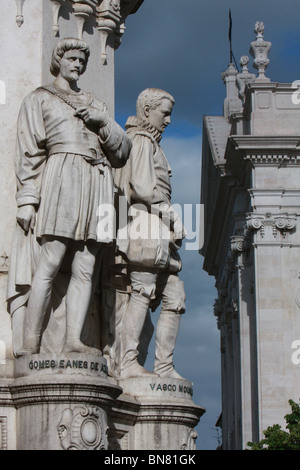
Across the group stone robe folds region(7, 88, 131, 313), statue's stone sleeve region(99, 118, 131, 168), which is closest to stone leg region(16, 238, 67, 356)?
stone robe folds region(7, 88, 131, 313)

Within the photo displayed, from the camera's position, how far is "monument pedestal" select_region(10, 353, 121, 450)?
12.0 m

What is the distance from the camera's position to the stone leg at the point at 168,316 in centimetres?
1417

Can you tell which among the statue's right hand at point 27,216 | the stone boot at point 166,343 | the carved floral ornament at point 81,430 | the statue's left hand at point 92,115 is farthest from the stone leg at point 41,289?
the stone boot at point 166,343

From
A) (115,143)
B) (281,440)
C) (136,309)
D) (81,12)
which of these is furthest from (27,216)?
(281,440)

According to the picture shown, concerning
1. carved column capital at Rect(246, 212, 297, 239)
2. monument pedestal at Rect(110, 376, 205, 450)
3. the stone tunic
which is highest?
carved column capital at Rect(246, 212, 297, 239)

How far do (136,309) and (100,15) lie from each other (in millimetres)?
3388

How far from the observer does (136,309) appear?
45.8 feet

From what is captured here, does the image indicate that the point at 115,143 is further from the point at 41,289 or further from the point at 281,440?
the point at 281,440

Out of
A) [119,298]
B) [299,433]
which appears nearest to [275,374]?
[299,433]

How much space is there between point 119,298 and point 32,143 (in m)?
2.11

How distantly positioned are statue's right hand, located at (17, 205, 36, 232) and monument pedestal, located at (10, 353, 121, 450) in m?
1.36

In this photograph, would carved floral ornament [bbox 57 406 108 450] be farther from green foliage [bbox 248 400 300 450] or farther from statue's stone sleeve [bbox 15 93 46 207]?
green foliage [bbox 248 400 300 450]
